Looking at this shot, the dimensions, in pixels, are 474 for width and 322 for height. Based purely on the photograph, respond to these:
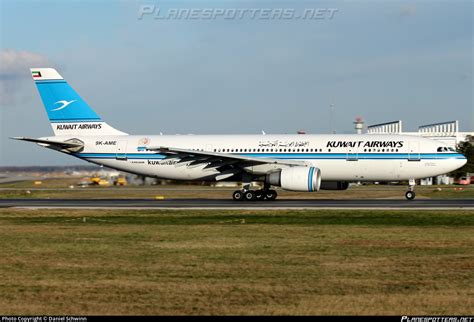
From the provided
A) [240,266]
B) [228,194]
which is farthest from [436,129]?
[240,266]

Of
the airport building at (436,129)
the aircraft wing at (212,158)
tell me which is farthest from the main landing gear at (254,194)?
the airport building at (436,129)

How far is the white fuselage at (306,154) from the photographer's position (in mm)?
36750

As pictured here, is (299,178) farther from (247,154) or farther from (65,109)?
(65,109)

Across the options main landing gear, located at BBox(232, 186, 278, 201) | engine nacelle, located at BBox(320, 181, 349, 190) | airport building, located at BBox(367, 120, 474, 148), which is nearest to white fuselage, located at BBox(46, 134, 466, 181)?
engine nacelle, located at BBox(320, 181, 349, 190)

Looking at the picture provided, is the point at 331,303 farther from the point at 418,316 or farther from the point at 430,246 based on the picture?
the point at 430,246

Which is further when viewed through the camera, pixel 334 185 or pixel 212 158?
pixel 334 185

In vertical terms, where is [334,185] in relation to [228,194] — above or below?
above

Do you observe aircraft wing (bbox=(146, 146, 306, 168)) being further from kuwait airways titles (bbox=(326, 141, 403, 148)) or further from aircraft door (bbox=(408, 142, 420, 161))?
aircraft door (bbox=(408, 142, 420, 161))

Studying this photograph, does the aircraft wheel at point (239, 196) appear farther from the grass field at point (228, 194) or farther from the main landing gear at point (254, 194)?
the grass field at point (228, 194)

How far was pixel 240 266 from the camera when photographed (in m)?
15.0

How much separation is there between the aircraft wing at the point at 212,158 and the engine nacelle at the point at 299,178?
1.96m

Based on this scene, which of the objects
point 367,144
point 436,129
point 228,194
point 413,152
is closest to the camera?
point 413,152

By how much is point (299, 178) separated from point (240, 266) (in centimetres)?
2002

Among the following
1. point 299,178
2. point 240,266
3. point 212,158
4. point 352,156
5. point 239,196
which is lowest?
point 240,266
